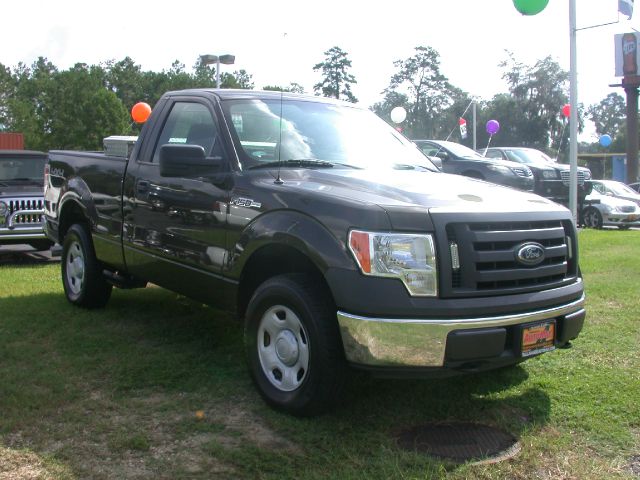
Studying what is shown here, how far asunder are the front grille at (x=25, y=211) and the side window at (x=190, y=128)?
17.2 feet

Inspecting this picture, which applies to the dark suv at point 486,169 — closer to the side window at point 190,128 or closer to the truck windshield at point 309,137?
the truck windshield at point 309,137

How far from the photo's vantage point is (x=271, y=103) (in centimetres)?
489

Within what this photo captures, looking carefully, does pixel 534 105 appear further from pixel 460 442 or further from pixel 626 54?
pixel 460 442

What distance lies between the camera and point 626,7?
1036cm

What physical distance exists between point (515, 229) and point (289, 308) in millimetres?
1298

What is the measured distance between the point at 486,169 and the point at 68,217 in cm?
991

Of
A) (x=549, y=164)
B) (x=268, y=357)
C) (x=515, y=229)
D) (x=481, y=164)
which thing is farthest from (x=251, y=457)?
(x=549, y=164)

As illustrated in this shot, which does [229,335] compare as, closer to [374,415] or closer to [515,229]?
[374,415]

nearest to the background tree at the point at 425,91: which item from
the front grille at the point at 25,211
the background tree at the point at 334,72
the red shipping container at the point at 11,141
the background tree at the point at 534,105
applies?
the background tree at the point at 534,105

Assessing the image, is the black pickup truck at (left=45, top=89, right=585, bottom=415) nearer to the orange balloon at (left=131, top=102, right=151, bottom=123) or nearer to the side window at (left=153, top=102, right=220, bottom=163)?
the side window at (left=153, top=102, right=220, bottom=163)

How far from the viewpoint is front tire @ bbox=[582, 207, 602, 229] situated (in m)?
18.9

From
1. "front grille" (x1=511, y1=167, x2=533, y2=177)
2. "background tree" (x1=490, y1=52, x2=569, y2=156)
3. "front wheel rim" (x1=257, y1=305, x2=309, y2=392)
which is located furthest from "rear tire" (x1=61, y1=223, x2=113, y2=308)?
"background tree" (x1=490, y1=52, x2=569, y2=156)

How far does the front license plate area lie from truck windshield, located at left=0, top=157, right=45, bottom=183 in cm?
887

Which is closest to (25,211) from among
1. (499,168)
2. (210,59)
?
(210,59)
